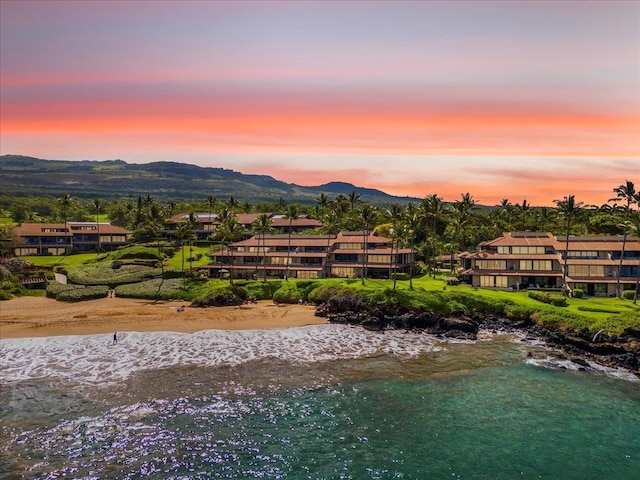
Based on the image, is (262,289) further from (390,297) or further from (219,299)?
(390,297)

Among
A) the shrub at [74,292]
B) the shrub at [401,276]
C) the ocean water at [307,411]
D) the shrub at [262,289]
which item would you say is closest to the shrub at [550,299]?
the ocean water at [307,411]

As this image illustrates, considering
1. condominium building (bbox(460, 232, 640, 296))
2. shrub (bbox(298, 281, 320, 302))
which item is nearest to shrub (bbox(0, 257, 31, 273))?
shrub (bbox(298, 281, 320, 302))

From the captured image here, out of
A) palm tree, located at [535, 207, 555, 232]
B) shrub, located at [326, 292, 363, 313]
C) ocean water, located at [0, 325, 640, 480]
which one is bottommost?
ocean water, located at [0, 325, 640, 480]

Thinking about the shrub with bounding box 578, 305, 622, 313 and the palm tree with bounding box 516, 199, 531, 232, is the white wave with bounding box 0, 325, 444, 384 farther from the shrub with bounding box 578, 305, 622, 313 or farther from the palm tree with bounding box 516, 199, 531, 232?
the palm tree with bounding box 516, 199, 531, 232

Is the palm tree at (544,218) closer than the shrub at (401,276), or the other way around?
the shrub at (401,276)

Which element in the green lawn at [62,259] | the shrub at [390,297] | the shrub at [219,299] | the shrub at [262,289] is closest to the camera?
the shrub at [390,297]

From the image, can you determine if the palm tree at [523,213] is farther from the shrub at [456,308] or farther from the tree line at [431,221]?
the shrub at [456,308]

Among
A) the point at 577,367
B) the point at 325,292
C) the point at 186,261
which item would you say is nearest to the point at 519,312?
the point at 577,367
